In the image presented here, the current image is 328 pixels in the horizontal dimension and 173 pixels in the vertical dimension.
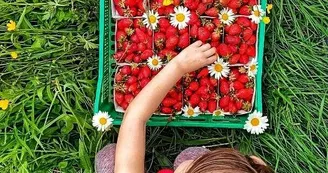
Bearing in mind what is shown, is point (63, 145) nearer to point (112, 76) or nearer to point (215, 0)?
point (112, 76)

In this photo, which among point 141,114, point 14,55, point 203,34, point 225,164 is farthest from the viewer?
point 14,55

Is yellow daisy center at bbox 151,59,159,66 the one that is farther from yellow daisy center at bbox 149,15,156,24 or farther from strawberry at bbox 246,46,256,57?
strawberry at bbox 246,46,256,57

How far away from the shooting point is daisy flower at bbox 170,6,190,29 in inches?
60.9

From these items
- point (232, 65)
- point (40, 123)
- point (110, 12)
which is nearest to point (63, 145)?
point (40, 123)

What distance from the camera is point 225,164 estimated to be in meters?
1.20

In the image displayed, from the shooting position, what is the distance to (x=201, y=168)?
1198mm

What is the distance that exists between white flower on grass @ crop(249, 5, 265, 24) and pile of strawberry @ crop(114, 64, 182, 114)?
0.86 ft

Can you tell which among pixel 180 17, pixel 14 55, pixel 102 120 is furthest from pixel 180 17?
pixel 14 55

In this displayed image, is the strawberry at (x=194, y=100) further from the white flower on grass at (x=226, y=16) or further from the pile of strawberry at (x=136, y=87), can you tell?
the white flower on grass at (x=226, y=16)

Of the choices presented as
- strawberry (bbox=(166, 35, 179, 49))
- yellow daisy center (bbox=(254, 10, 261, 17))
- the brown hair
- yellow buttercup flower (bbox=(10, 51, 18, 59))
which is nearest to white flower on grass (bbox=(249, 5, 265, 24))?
yellow daisy center (bbox=(254, 10, 261, 17))

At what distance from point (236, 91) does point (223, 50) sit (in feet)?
0.40

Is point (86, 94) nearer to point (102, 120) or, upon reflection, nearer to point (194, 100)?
point (102, 120)

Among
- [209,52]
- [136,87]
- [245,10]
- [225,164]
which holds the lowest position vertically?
[225,164]

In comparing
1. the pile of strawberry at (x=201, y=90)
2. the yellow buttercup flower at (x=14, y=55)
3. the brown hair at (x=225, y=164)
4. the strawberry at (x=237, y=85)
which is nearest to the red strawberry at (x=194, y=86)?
the pile of strawberry at (x=201, y=90)
